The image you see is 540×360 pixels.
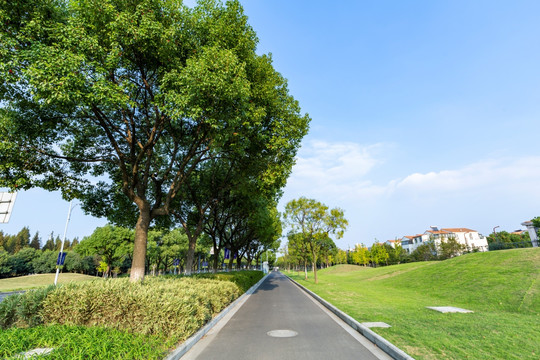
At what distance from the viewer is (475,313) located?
9.89 metres

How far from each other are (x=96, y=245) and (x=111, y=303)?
53.7m

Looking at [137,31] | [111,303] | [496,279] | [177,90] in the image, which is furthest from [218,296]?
[496,279]

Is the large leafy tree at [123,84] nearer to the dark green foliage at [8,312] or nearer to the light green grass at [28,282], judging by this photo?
the dark green foliage at [8,312]

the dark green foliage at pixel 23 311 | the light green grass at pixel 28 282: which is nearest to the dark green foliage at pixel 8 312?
the dark green foliage at pixel 23 311

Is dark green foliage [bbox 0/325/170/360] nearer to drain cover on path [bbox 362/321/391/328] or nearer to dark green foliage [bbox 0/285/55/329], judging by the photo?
dark green foliage [bbox 0/285/55/329]

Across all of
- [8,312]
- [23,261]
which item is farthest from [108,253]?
[8,312]

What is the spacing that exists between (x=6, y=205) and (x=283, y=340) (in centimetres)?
946

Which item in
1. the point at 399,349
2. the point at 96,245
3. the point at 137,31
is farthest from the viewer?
the point at 96,245

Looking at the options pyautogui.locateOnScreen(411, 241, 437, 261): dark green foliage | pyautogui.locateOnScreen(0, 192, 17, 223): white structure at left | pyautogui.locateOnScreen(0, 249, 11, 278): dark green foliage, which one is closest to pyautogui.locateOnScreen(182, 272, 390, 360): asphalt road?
pyautogui.locateOnScreen(0, 192, 17, 223): white structure at left

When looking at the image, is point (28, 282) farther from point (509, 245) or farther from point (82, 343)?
point (509, 245)

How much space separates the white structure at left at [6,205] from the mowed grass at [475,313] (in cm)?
1149

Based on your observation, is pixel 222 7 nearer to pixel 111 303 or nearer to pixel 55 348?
pixel 111 303

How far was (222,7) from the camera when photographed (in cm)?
1106

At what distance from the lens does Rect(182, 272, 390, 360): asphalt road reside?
5.66 m
